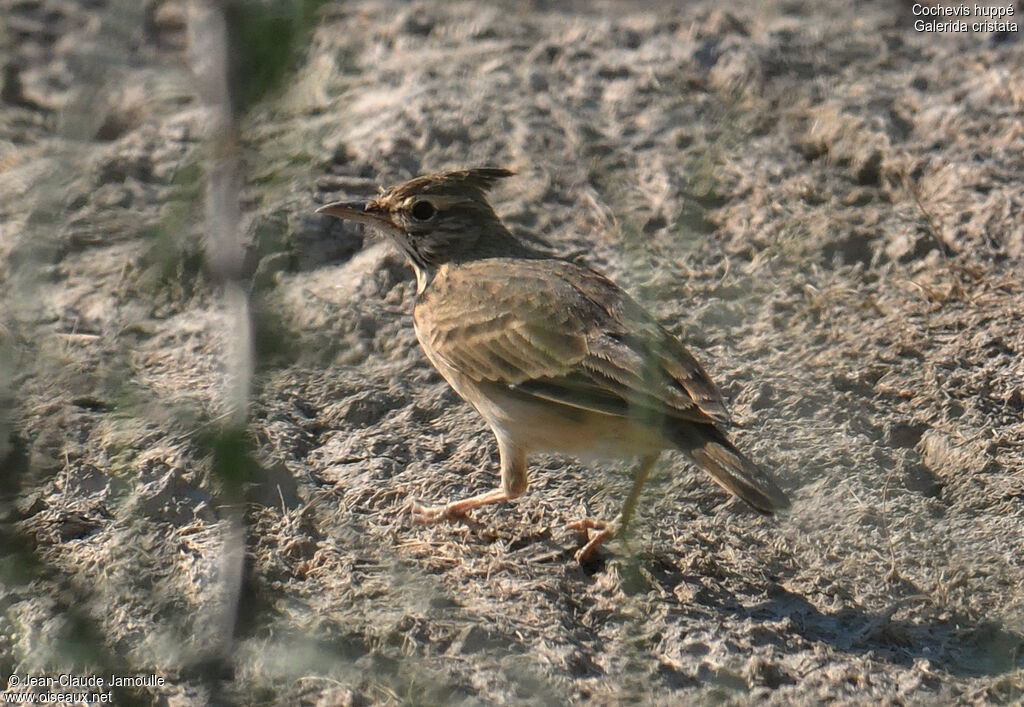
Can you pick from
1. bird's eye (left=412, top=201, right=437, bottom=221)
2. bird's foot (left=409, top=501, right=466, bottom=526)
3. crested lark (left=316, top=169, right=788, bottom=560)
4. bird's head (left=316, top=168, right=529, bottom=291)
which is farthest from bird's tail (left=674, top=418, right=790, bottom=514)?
bird's eye (left=412, top=201, right=437, bottom=221)

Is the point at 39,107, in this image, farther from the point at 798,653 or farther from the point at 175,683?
the point at 798,653

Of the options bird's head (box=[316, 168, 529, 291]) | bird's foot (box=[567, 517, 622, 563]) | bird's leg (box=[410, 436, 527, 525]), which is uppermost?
bird's head (box=[316, 168, 529, 291])

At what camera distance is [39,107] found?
7.36 m

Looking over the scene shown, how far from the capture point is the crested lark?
4.36 metres

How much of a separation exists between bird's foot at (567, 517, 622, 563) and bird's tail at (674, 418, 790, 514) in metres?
0.43

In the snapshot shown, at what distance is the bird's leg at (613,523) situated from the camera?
4.59 metres

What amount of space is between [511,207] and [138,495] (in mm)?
2598

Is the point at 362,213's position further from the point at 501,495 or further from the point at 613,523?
the point at 613,523

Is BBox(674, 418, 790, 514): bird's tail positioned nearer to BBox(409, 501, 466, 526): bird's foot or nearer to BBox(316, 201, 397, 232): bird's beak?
BBox(409, 501, 466, 526): bird's foot

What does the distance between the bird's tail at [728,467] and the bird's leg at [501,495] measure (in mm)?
728

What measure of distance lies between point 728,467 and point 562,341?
2.78ft

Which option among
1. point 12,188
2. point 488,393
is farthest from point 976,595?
point 12,188

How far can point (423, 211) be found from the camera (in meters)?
5.54

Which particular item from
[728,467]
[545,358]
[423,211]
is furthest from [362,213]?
[728,467]
